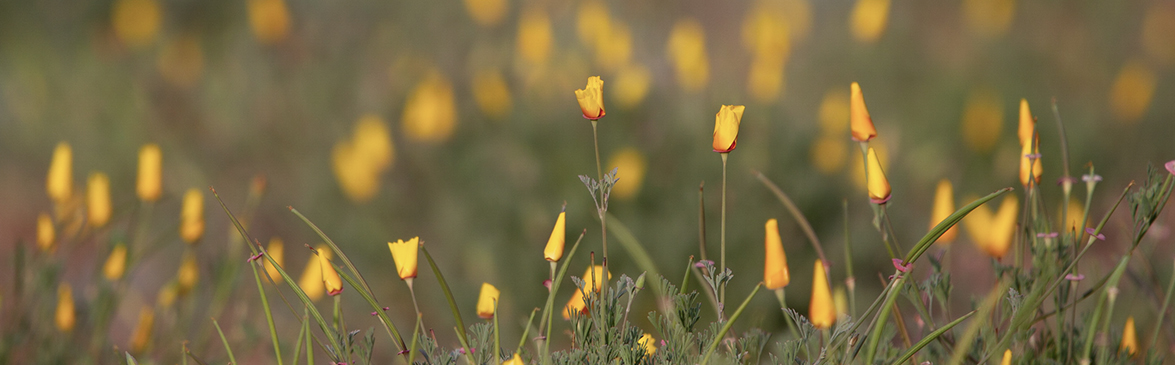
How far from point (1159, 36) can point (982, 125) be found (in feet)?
5.91

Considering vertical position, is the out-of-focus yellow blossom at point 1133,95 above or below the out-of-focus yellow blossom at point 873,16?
below

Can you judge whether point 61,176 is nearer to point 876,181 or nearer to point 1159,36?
point 876,181

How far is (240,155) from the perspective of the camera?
A: 334cm

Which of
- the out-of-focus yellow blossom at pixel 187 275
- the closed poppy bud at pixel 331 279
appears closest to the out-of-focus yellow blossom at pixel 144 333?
the out-of-focus yellow blossom at pixel 187 275

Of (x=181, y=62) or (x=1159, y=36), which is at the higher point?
(x=1159, y=36)

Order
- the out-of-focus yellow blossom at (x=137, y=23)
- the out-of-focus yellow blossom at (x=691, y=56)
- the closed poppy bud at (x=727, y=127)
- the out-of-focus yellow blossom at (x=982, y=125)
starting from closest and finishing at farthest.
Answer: the closed poppy bud at (x=727, y=127) < the out-of-focus yellow blossom at (x=691, y=56) < the out-of-focus yellow blossom at (x=982, y=125) < the out-of-focus yellow blossom at (x=137, y=23)

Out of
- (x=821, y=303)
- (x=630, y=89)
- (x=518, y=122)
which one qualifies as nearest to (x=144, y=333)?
(x=821, y=303)

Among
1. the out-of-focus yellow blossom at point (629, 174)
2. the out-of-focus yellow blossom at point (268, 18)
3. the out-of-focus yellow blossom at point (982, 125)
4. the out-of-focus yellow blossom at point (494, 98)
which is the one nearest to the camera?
the out-of-focus yellow blossom at point (629, 174)

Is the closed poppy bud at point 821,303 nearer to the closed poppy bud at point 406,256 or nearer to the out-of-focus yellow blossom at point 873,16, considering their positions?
the closed poppy bud at point 406,256

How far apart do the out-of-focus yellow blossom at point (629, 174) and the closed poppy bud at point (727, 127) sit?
138cm

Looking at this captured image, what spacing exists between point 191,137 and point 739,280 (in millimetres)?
2486

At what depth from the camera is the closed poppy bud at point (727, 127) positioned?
0.77m

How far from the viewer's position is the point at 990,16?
11.5 feet

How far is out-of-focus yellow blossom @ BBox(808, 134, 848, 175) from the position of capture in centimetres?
249
